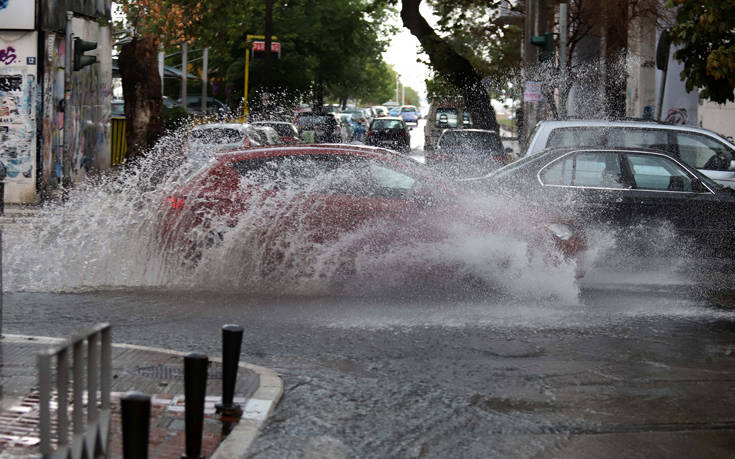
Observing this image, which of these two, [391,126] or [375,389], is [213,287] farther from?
[391,126]

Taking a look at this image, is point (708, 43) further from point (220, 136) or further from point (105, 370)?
point (105, 370)

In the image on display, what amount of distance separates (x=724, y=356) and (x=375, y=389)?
289 cm

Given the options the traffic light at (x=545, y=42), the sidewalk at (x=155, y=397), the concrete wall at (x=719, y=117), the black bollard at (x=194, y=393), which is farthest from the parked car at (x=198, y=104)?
the black bollard at (x=194, y=393)

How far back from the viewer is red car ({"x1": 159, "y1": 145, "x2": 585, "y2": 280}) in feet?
35.7

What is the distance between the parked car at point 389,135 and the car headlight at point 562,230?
3342 cm

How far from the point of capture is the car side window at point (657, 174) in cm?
1272

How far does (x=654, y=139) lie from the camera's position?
14.8 m

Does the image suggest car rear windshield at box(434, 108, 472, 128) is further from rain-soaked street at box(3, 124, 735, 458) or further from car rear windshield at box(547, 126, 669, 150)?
rain-soaked street at box(3, 124, 735, 458)

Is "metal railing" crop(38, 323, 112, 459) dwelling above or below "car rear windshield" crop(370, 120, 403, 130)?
below

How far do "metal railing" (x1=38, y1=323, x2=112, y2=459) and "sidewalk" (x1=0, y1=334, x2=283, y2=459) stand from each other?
1.03m

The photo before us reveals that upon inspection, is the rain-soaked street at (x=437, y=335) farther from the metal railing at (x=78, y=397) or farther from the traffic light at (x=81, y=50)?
the traffic light at (x=81, y=50)

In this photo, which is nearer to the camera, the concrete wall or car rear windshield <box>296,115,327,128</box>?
the concrete wall

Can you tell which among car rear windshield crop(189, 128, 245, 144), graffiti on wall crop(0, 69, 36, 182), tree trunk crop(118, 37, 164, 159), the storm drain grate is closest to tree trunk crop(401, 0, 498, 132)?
tree trunk crop(118, 37, 164, 159)

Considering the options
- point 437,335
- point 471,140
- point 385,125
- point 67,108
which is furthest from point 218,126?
point 385,125
